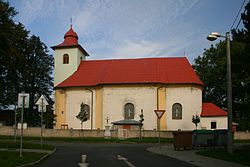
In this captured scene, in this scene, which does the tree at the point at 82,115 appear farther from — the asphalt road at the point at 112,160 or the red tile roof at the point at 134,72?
the asphalt road at the point at 112,160

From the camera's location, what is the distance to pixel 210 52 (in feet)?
207

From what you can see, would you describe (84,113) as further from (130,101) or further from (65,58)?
(65,58)

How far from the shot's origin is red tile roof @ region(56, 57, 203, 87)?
1982 inches

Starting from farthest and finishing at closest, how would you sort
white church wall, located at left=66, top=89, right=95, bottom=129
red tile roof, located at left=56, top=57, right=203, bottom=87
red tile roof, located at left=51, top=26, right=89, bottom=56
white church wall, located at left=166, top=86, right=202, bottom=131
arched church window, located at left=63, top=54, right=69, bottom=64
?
arched church window, located at left=63, top=54, right=69, bottom=64 → red tile roof, located at left=51, top=26, right=89, bottom=56 → white church wall, located at left=66, top=89, right=95, bottom=129 → red tile roof, located at left=56, top=57, right=203, bottom=87 → white church wall, located at left=166, top=86, right=202, bottom=131

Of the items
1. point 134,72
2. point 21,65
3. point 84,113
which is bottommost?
point 84,113

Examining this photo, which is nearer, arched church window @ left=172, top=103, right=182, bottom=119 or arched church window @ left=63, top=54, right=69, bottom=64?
arched church window @ left=172, top=103, right=182, bottom=119

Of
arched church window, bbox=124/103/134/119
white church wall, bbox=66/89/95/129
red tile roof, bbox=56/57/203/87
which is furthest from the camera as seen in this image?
white church wall, bbox=66/89/95/129

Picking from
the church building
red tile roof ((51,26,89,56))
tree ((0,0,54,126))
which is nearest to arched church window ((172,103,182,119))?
the church building

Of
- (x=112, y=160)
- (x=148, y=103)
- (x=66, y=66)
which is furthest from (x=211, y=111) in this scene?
(x=112, y=160)

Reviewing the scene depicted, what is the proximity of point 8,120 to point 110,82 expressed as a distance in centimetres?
3098

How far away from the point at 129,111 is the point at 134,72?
5.70 metres

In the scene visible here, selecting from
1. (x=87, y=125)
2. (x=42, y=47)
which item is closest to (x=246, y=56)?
(x=87, y=125)

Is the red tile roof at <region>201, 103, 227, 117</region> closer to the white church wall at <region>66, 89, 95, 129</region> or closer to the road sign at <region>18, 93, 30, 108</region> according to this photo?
the white church wall at <region>66, 89, 95, 129</region>

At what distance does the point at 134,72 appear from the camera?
2052 inches
